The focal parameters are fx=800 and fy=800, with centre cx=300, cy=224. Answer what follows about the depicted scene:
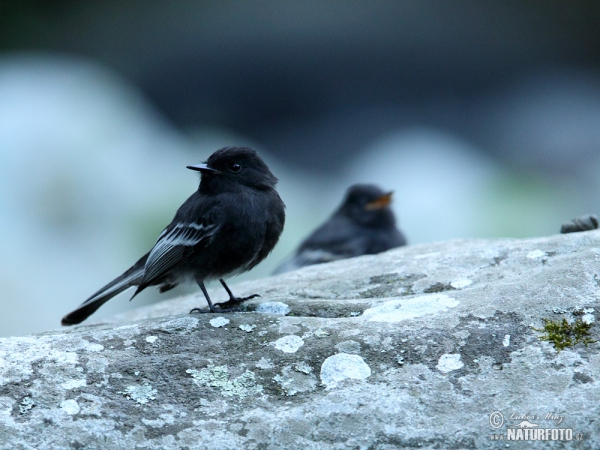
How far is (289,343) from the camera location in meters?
3.93

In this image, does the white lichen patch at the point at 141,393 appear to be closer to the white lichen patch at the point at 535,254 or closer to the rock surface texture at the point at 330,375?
the rock surface texture at the point at 330,375

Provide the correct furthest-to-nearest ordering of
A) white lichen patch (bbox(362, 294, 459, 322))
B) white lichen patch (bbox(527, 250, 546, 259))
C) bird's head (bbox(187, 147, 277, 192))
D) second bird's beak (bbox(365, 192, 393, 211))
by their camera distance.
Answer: second bird's beak (bbox(365, 192, 393, 211)) < bird's head (bbox(187, 147, 277, 192)) < white lichen patch (bbox(527, 250, 546, 259)) < white lichen patch (bbox(362, 294, 459, 322))

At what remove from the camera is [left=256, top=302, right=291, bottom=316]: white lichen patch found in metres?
4.55

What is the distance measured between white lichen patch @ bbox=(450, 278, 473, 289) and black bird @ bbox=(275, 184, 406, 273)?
4996 millimetres

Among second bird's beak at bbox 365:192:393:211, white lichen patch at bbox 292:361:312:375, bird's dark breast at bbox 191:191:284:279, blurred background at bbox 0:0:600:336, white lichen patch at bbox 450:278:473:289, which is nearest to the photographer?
white lichen patch at bbox 292:361:312:375

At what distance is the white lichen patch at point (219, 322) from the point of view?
13.9ft

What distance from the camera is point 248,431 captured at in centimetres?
328

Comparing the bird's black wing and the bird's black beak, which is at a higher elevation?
the bird's black beak

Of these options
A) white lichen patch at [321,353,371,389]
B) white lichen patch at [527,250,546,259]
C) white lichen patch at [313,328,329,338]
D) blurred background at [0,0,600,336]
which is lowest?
white lichen patch at [321,353,371,389]

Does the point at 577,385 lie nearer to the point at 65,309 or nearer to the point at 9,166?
the point at 65,309

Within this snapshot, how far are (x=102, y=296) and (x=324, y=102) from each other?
10.3 m

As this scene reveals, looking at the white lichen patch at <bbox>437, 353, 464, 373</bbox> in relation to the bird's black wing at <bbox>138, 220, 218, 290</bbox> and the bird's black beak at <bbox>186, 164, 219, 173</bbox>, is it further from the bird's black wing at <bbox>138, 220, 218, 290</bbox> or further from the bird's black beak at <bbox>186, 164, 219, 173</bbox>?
the bird's black beak at <bbox>186, 164, 219, 173</bbox>

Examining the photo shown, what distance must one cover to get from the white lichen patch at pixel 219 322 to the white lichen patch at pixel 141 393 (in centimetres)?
69

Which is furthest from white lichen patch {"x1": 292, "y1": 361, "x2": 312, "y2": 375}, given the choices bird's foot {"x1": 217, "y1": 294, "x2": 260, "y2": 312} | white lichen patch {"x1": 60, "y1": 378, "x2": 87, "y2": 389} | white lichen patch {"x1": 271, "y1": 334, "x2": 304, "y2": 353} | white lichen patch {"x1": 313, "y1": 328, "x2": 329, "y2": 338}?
bird's foot {"x1": 217, "y1": 294, "x2": 260, "y2": 312}
